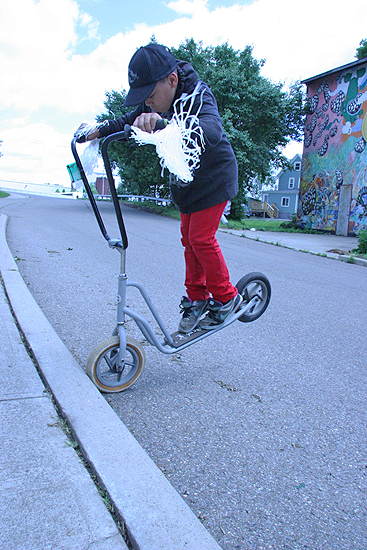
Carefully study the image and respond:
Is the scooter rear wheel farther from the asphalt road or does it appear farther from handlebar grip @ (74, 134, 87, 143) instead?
handlebar grip @ (74, 134, 87, 143)

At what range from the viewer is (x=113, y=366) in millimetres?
2482

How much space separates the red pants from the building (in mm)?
49319

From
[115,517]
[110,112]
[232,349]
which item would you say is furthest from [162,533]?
[110,112]

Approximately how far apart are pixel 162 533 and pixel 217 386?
4.21ft

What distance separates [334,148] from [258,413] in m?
20.4

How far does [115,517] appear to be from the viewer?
1.50 m

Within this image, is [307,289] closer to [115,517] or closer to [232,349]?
[232,349]

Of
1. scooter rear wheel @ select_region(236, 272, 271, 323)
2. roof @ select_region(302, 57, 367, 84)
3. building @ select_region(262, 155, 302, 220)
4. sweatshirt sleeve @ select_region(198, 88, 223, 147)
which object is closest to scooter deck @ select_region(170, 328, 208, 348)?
scooter rear wheel @ select_region(236, 272, 271, 323)

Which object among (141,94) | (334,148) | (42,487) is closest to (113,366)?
(42,487)

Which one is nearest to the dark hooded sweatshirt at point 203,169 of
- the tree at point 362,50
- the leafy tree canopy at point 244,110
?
the leafy tree canopy at point 244,110

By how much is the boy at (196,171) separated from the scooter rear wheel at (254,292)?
215mm

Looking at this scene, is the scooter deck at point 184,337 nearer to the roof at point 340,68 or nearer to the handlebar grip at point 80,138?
the handlebar grip at point 80,138

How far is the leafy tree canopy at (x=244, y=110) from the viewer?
20.3 m

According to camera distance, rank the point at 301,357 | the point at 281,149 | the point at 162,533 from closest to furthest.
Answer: the point at 162,533 < the point at 301,357 < the point at 281,149
